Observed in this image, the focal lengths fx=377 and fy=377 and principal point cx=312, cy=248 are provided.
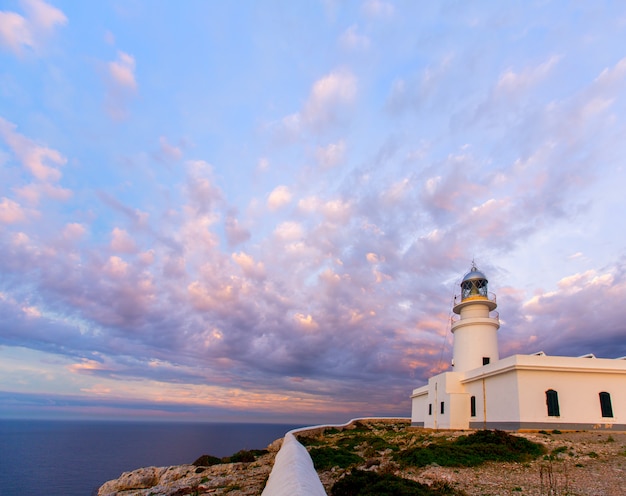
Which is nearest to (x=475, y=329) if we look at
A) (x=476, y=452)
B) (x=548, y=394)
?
(x=548, y=394)

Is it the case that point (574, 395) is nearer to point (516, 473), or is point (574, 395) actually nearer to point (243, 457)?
point (516, 473)

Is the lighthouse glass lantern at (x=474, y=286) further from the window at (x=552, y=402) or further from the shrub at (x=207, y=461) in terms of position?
the shrub at (x=207, y=461)

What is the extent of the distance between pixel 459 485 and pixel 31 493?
1672 inches

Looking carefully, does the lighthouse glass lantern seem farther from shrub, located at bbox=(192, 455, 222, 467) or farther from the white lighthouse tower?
Answer: shrub, located at bbox=(192, 455, 222, 467)

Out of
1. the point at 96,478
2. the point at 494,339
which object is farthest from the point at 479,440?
the point at 96,478

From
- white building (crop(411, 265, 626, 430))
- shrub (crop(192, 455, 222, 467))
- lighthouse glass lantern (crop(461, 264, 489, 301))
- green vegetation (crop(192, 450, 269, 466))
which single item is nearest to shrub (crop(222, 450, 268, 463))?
green vegetation (crop(192, 450, 269, 466))

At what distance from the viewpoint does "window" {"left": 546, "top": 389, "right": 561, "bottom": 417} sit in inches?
731

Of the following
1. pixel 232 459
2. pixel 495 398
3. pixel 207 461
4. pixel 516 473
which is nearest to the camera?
pixel 516 473

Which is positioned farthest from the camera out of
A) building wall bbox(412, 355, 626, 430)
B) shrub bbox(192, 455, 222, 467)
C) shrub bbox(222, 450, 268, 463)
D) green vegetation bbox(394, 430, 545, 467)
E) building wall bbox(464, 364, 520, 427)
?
shrub bbox(222, 450, 268, 463)

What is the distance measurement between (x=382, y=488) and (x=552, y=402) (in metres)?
14.5

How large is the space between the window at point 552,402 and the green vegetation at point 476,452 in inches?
184

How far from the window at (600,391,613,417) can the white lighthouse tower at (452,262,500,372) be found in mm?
7020

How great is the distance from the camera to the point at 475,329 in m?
26.3

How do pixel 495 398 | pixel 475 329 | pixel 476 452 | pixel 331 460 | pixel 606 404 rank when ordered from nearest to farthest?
pixel 476 452, pixel 331 460, pixel 606 404, pixel 495 398, pixel 475 329
